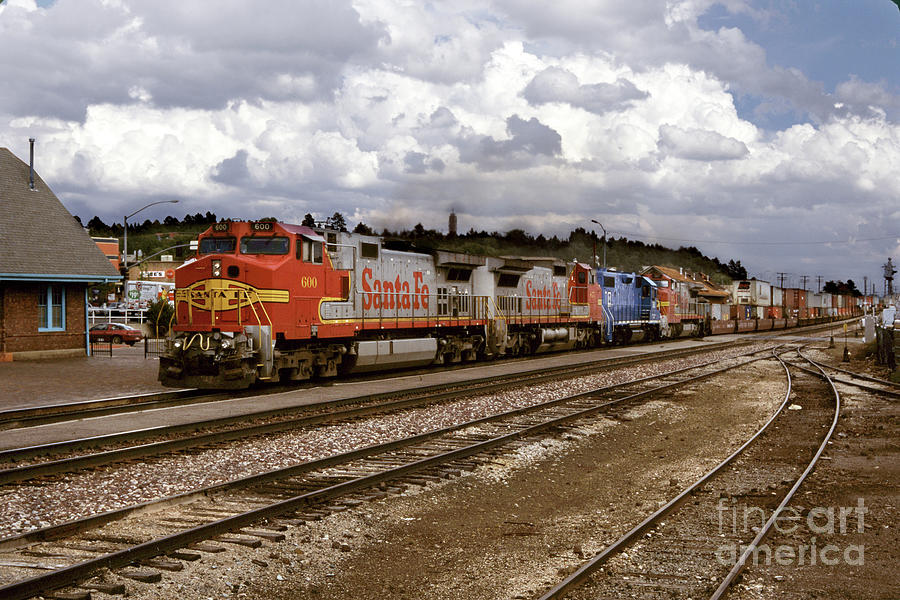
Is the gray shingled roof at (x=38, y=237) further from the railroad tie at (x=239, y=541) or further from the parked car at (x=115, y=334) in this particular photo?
the railroad tie at (x=239, y=541)

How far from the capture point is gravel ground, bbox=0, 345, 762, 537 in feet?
25.4

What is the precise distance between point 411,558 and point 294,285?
11556mm

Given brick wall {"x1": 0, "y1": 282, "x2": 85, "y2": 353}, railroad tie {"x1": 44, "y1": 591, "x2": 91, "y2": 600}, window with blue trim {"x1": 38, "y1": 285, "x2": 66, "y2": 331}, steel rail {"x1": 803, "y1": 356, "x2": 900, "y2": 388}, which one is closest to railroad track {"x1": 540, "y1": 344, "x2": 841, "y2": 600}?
railroad tie {"x1": 44, "y1": 591, "x2": 91, "y2": 600}

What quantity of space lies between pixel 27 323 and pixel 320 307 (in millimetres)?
13282

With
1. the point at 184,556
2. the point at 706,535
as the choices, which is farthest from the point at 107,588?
the point at 706,535

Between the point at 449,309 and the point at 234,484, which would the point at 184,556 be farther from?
the point at 449,309

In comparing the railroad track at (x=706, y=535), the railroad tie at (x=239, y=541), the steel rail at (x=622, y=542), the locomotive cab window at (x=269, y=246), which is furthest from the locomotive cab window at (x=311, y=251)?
the railroad tie at (x=239, y=541)

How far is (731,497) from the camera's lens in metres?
8.73

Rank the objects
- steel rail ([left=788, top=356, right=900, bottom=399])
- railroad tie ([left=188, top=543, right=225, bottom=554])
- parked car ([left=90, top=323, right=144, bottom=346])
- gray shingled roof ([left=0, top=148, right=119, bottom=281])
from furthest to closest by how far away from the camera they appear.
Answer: parked car ([left=90, top=323, right=144, bottom=346]) → gray shingled roof ([left=0, top=148, right=119, bottom=281]) → steel rail ([left=788, top=356, right=900, bottom=399]) → railroad tie ([left=188, top=543, right=225, bottom=554])

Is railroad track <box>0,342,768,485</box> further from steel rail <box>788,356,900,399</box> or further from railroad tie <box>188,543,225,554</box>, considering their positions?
steel rail <box>788,356,900,399</box>

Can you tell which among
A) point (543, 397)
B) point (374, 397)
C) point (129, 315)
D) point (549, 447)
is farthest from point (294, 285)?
point (129, 315)

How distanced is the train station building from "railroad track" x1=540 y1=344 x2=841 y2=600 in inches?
914

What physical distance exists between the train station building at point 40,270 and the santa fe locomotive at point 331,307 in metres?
11.2

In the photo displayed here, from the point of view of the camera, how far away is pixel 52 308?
2653cm
